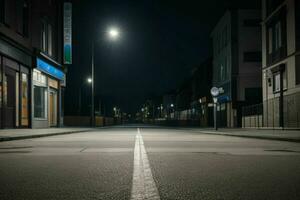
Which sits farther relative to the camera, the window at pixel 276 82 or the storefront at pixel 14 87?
the window at pixel 276 82

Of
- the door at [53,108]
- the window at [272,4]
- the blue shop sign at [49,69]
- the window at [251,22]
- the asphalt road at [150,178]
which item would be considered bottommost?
the asphalt road at [150,178]

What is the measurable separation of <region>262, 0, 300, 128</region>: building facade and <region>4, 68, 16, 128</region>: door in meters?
18.3

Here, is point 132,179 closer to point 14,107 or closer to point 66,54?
point 14,107

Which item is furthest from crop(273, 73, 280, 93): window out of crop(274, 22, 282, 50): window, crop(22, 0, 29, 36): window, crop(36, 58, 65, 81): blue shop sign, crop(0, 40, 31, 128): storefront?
crop(22, 0, 29, 36): window

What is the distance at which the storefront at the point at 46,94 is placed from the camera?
109 feet

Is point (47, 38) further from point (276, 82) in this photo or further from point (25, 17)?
point (276, 82)

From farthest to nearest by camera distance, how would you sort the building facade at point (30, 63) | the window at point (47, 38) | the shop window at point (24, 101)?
→ 1. the window at point (47, 38)
2. the shop window at point (24, 101)
3. the building facade at point (30, 63)

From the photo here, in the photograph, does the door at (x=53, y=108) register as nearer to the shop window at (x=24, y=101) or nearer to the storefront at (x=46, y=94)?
the storefront at (x=46, y=94)

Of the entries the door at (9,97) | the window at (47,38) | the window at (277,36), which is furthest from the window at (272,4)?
the door at (9,97)

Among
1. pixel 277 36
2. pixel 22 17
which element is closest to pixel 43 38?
pixel 22 17

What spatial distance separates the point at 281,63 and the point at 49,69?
19.1m

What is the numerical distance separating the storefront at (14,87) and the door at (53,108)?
8.33m

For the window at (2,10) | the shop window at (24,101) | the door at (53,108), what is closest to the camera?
the window at (2,10)

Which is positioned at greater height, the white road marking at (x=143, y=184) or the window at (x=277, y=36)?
the window at (x=277, y=36)
